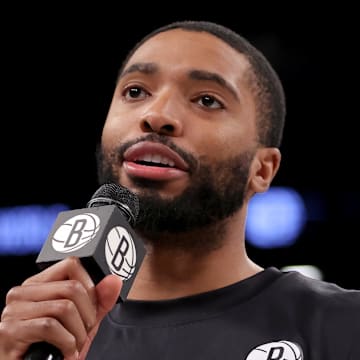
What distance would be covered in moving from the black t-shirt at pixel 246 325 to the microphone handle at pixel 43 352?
505mm

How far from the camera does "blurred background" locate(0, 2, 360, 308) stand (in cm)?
367

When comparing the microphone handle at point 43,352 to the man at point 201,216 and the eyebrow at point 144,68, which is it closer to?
the man at point 201,216

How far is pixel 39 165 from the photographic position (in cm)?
422

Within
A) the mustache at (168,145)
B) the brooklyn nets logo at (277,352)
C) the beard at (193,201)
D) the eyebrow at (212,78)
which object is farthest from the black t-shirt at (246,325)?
the eyebrow at (212,78)

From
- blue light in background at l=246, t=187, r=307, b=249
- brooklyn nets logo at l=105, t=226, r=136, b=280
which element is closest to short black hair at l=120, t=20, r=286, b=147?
brooklyn nets logo at l=105, t=226, r=136, b=280

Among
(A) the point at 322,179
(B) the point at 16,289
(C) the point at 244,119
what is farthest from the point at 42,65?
(B) the point at 16,289

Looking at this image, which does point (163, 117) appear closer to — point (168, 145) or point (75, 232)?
point (168, 145)

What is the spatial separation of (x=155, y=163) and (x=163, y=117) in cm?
9

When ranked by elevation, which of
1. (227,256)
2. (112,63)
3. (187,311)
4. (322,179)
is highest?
(112,63)

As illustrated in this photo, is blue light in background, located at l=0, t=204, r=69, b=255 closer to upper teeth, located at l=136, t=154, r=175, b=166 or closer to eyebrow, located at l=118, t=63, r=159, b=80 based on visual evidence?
eyebrow, located at l=118, t=63, r=159, b=80

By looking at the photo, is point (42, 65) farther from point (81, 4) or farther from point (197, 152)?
point (197, 152)

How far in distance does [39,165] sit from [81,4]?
3.29 feet

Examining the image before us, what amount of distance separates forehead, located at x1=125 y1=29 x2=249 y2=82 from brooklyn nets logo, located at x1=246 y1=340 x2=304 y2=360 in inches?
21.8

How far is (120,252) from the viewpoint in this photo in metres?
0.93
